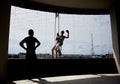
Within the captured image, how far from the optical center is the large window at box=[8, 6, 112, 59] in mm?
4797

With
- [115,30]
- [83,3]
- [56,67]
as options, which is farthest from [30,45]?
[115,30]

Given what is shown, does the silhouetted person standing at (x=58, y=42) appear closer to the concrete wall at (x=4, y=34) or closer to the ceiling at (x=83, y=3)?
the ceiling at (x=83, y=3)

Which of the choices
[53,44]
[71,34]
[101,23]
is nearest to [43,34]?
[53,44]

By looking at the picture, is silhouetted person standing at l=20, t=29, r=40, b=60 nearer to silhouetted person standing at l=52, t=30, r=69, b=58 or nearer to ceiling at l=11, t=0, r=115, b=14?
ceiling at l=11, t=0, r=115, b=14

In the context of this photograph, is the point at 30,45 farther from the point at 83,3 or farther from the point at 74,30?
the point at 83,3

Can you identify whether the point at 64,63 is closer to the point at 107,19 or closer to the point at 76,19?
the point at 76,19

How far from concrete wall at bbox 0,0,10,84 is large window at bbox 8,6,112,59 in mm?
897

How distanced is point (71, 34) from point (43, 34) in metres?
1.12

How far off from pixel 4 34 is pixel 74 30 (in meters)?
2.73

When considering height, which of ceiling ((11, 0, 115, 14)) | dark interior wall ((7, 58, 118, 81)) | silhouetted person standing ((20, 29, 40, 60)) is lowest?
dark interior wall ((7, 58, 118, 81))

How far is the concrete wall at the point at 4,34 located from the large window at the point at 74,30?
2.94 feet

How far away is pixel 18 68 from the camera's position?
3812 mm

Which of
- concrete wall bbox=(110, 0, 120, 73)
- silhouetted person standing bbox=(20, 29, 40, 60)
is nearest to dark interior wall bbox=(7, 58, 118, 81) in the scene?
silhouetted person standing bbox=(20, 29, 40, 60)

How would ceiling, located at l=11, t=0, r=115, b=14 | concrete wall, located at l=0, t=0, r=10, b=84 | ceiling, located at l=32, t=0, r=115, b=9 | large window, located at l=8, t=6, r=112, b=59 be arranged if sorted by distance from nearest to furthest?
concrete wall, located at l=0, t=0, r=10, b=84 → ceiling, located at l=11, t=0, r=115, b=14 → ceiling, located at l=32, t=0, r=115, b=9 → large window, located at l=8, t=6, r=112, b=59
